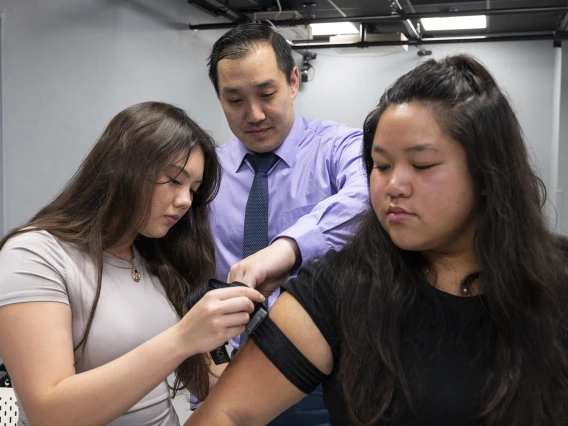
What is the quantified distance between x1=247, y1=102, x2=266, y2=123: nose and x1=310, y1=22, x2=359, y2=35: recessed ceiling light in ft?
17.1

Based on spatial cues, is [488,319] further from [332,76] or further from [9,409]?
[332,76]

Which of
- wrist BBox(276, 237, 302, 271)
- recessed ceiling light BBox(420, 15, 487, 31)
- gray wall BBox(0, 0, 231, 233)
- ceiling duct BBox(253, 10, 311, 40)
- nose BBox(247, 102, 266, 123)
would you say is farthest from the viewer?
recessed ceiling light BBox(420, 15, 487, 31)

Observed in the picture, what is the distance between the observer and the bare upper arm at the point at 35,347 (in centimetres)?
131

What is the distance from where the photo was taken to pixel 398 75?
9227 mm

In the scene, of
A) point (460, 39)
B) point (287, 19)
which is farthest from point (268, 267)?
point (460, 39)

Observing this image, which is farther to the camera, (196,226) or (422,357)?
(196,226)

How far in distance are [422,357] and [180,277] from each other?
2.51ft

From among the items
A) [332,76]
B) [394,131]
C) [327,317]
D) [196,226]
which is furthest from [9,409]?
[332,76]

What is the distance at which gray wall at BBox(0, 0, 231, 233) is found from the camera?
4277mm

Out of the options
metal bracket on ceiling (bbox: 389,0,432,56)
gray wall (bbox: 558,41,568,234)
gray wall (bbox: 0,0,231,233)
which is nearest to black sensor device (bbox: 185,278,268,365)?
gray wall (bbox: 0,0,231,233)

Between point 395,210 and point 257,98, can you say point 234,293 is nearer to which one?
point 395,210

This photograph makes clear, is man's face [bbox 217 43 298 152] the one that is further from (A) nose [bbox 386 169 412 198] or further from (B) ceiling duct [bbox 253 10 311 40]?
(B) ceiling duct [bbox 253 10 311 40]

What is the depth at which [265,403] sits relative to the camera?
124cm

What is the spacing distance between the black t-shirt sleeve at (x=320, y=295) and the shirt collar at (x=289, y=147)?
2.60ft
